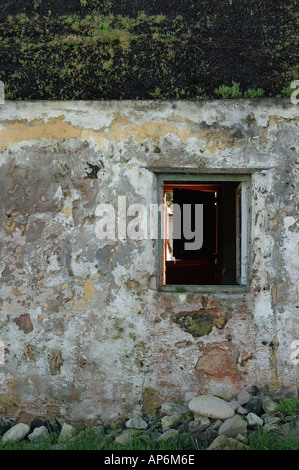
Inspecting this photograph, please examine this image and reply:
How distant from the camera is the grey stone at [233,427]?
3.25 metres

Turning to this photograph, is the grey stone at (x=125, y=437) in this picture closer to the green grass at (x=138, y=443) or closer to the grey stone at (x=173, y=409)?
the green grass at (x=138, y=443)

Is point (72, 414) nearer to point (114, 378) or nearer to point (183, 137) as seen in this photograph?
point (114, 378)

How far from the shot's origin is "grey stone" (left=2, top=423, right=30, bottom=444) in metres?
3.48

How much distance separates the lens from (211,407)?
11.2 ft

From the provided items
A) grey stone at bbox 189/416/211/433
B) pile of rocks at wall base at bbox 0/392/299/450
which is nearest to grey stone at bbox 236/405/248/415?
pile of rocks at wall base at bbox 0/392/299/450

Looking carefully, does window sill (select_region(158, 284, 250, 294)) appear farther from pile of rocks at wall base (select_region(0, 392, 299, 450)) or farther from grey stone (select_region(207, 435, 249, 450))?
grey stone (select_region(207, 435, 249, 450))

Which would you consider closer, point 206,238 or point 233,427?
A: point 233,427

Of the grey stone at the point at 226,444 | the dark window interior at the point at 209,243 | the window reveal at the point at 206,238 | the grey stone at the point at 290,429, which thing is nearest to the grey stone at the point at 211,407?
the grey stone at the point at 226,444

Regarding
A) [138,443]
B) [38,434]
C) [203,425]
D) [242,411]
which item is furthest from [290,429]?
[38,434]

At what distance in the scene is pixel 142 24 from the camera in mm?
4074

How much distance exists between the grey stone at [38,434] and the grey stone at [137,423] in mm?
613

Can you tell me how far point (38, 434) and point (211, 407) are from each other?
1.30 m

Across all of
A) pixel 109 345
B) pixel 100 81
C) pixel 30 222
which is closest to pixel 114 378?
pixel 109 345

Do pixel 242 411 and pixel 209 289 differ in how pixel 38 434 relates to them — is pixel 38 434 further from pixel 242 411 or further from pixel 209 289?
pixel 209 289
